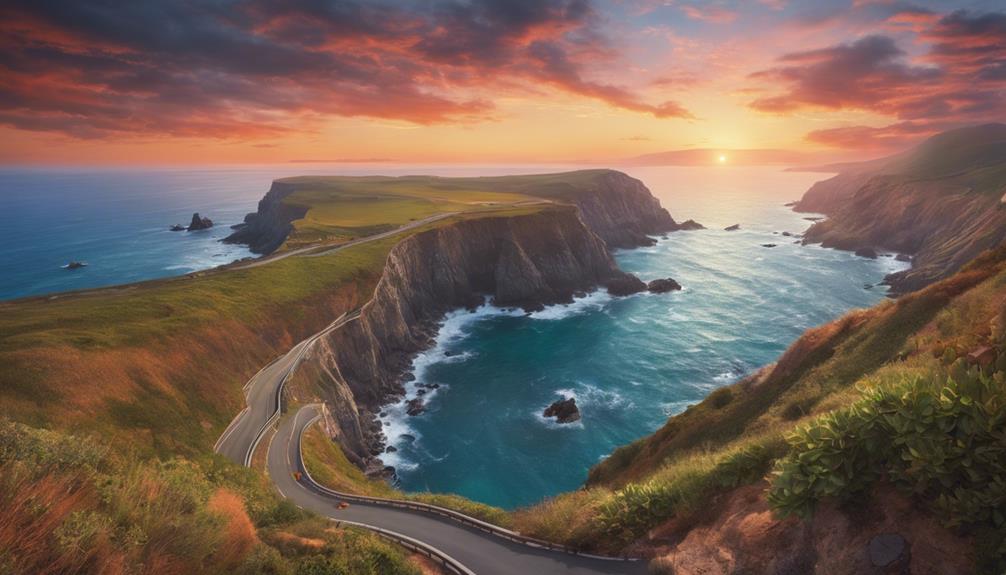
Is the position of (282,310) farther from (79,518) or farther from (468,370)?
(79,518)

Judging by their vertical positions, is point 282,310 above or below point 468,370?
above

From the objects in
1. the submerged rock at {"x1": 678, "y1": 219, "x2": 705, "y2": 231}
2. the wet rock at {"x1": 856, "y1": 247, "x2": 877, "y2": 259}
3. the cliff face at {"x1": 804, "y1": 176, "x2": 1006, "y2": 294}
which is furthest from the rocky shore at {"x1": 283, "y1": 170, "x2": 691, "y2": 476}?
the submerged rock at {"x1": 678, "y1": 219, "x2": 705, "y2": 231}

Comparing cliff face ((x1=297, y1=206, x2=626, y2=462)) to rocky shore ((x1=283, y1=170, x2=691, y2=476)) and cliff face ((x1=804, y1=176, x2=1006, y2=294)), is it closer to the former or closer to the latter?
rocky shore ((x1=283, y1=170, x2=691, y2=476))

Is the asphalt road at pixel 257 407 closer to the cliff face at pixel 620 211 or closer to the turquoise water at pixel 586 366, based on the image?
the turquoise water at pixel 586 366

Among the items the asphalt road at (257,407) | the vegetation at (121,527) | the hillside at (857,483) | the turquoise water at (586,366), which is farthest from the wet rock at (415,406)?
the vegetation at (121,527)

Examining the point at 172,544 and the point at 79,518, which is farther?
the point at 172,544

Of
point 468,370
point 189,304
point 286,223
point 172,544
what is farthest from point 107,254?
point 172,544
